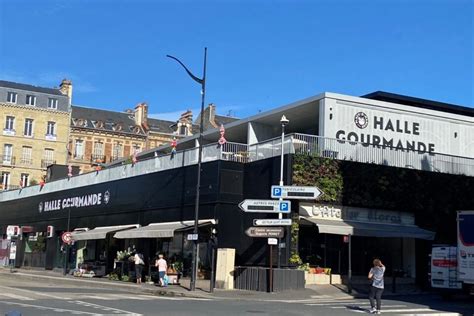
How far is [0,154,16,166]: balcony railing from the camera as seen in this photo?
7581 centimetres

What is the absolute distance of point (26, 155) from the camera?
255 feet

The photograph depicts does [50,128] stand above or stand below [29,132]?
above

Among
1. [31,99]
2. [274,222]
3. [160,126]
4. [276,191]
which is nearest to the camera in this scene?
[274,222]

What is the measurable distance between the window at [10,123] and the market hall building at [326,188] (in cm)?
4415

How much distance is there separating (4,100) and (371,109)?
187 feet

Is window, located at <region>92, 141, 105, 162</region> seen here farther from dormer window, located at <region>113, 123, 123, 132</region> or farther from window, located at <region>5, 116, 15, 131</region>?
window, located at <region>5, 116, 15, 131</region>

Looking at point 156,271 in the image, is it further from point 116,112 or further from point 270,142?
point 116,112

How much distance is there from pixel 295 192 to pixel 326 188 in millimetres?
3381

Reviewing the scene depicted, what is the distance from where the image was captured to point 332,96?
31.5 meters

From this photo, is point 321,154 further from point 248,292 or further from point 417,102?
point 417,102

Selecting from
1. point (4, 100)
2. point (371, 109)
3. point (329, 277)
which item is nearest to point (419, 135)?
point (371, 109)

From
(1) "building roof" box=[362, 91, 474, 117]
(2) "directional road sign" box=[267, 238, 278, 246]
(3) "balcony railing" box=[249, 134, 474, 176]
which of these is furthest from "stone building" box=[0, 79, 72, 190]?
(2) "directional road sign" box=[267, 238, 278, 246]

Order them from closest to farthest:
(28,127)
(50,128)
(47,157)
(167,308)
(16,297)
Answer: (167,308) < (16,297) < (28,127) < (47,157) < (50,128)

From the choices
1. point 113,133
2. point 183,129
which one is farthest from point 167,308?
point 183,129
